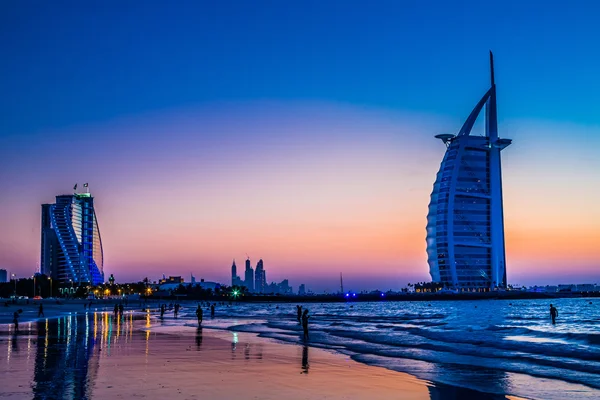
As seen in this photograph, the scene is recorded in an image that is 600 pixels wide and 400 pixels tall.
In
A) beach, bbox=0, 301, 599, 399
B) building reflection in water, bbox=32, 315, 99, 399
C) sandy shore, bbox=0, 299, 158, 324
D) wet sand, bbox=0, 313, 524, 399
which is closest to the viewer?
building reflection in water, bbox=32, 315, 99, 399

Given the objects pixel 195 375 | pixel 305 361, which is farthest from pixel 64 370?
pixel 305 361

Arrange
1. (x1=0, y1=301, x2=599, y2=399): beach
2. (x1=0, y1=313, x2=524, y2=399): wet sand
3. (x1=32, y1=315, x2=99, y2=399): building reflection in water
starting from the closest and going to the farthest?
(x1=32, y1=315, x2=99, y2=399): building reflection in water < (x1=0, y1=313, x2=524, y2=399): wet sand < (x1=0, y1=301, x2=599, y2=399): beach

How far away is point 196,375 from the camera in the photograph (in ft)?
66.5

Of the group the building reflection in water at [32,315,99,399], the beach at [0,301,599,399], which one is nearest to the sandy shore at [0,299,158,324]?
the building reflection in water at [32,315,99,399]

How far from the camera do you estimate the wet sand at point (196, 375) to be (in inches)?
666

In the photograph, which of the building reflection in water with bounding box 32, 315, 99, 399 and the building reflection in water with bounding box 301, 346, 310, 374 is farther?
the building reflection in water with bounding box 301, 346, 310, 374

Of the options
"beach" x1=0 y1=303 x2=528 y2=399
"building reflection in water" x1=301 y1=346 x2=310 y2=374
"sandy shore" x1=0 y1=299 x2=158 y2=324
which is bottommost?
"sandy shore" x1=0 y1=299 x2=158 y2=324

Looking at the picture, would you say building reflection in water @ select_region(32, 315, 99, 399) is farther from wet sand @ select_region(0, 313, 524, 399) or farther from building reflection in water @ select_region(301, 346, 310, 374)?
building reflection in water @ select_region(301, 346, 310, 374)

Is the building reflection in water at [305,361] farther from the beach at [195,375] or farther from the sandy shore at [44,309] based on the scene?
the sandy shore at [44,309]

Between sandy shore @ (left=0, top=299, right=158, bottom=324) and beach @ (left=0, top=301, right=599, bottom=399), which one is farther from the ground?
beach @ (left=0, top=301, right=599, bottom=399)

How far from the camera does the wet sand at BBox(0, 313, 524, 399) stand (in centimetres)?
1692

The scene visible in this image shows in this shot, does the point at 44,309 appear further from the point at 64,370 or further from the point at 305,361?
the point at 64,370

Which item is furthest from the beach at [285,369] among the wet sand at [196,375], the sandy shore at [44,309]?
the sandy shore at [44,309]

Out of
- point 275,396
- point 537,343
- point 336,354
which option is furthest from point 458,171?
point 275,396
